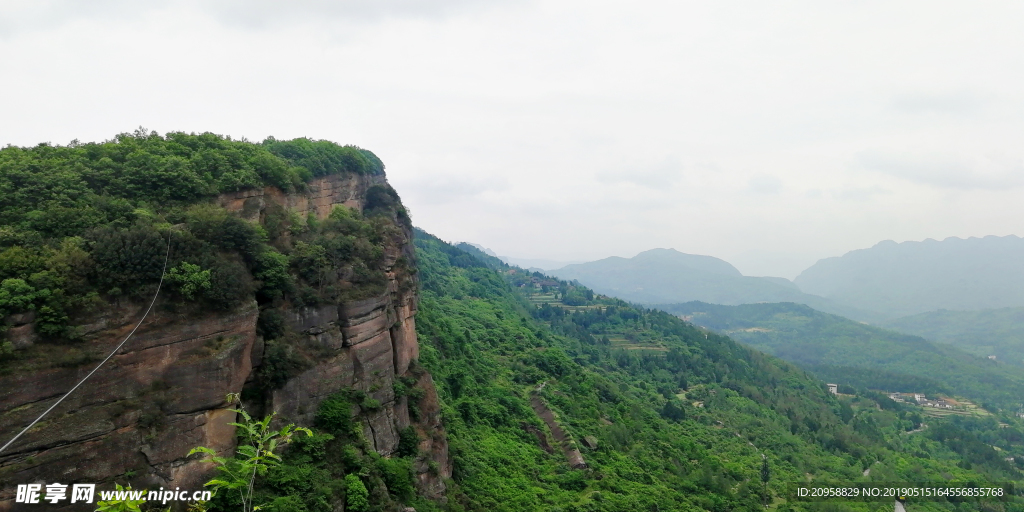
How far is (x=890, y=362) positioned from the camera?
148m

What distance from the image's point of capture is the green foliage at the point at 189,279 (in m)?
17.9

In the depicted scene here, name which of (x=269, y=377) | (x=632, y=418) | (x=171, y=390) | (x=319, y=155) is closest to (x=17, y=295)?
(x=171, y=390)

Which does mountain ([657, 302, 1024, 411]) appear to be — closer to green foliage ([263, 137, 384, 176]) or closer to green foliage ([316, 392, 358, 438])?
green foliage ([263, 137, 384, 176])

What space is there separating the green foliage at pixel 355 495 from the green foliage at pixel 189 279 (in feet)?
27.9

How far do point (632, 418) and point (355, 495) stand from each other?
36709 mm

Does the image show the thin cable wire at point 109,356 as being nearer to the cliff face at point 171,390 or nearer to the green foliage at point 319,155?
the cliff face at point 171,390

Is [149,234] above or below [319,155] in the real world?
below

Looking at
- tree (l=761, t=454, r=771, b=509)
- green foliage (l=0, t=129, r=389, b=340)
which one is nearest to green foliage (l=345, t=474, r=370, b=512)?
green foliage (l=0, t=129, r=389, b=340)


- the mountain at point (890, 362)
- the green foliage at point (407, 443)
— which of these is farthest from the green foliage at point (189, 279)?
the mountain at point (890, 362)

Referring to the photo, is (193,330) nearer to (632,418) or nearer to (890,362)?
(632,418)

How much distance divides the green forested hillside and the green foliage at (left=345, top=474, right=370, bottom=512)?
331 inches

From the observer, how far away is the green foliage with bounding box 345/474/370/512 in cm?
1880

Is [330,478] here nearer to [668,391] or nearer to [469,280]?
[668,391]

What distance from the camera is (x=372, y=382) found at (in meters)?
23.5
